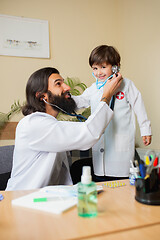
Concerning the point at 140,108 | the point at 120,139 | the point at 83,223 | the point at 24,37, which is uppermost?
the point at 24,37

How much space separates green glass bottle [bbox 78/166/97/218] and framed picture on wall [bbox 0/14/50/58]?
280cm

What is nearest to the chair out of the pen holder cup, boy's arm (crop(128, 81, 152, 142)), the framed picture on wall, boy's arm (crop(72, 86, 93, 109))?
boy's arm (crop(72, 86, 93, 109))

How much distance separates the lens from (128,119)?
2021 mm

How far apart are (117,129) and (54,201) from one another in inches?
43.5

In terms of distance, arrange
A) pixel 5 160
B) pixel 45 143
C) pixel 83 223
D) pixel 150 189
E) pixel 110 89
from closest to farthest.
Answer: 1. pixel 83 223
2. pixel 150 189
3. pixel 45 143
4. pixel 110 89
5. pixel 5 160

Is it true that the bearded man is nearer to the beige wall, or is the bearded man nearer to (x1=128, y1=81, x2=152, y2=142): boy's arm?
(x1=128, y1=81, x2=152, y2=142): boy's arm

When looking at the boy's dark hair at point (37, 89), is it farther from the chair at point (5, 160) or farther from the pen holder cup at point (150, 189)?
the pen holder cup at point (150, 189)

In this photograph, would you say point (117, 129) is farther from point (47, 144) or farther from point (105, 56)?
point (47, 144)

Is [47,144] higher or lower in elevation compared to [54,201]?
higher

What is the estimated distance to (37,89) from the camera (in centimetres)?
179

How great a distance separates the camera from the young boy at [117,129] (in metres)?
1.99

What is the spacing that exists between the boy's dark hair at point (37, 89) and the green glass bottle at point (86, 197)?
1.02 metres

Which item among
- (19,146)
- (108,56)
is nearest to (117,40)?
(108,56)

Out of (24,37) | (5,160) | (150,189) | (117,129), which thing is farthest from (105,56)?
(24,37)
